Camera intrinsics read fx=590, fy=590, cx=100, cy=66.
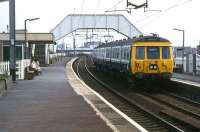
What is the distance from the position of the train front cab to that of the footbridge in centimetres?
4666

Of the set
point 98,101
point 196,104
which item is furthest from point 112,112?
point 196,104

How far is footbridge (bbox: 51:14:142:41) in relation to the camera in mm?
78125

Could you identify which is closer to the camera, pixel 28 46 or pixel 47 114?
pixel 47 114

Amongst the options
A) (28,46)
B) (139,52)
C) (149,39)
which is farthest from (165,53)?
(28,46)

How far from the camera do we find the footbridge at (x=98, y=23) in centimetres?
7812

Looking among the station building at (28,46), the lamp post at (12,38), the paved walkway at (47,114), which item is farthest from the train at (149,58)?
the station building at (28,46)

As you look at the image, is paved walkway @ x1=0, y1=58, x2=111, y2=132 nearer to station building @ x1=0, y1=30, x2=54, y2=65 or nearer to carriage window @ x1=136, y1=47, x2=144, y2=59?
carriage window @ x1=136, y1=47, x2=144, y2=59

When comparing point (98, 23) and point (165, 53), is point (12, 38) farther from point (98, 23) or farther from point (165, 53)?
point (98, 23)

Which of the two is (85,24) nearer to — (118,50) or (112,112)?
(118,50)

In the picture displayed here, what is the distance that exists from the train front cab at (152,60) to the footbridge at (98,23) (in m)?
46.7

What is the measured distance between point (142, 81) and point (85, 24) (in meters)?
47.7

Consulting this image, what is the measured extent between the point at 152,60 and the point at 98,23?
4849cm

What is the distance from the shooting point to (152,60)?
3097 cm

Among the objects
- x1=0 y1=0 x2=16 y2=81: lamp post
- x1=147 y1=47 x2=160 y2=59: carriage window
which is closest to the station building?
x1=0 y1=0 x2=16 y2=81: lamp post
